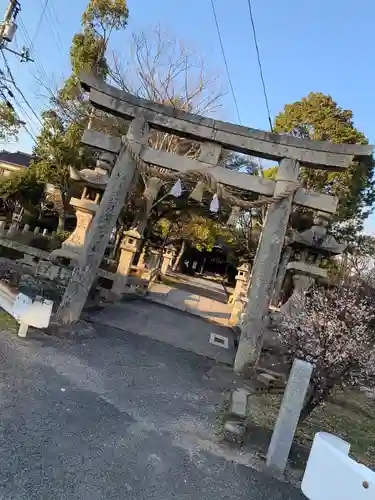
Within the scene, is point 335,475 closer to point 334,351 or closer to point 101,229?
point 334,351

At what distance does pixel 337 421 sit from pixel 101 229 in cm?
551

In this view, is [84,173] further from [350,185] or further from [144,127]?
[350,185]

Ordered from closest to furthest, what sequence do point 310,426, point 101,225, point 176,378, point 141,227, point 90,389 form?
1. point 90,389
2. point 310,426
3. point 176,378
4. point 101,225
5. point 141,227

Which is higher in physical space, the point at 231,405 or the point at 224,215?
the point at 224,215

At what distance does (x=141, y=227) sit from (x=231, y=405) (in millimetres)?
12035

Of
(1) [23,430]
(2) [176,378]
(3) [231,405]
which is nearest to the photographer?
(1) [23,430]

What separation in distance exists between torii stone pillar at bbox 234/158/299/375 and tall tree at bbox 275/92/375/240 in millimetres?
11275

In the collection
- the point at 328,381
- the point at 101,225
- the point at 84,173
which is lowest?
the point at 328,381

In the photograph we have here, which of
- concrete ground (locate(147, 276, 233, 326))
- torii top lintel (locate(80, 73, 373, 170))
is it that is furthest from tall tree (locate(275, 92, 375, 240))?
torii top lintel (locate(80, 73, 373, 170))

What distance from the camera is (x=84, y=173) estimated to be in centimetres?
1034

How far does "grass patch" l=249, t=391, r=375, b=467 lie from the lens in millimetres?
5186

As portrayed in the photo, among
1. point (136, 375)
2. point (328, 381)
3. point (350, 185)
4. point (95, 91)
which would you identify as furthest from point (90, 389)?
point (350, 185)

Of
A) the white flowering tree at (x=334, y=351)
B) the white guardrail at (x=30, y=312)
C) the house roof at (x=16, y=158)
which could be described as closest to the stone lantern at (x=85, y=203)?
the white guardrail at (x=30, y=312)

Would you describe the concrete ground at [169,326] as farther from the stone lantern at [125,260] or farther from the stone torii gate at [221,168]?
the stone torii gate at [221,168]
